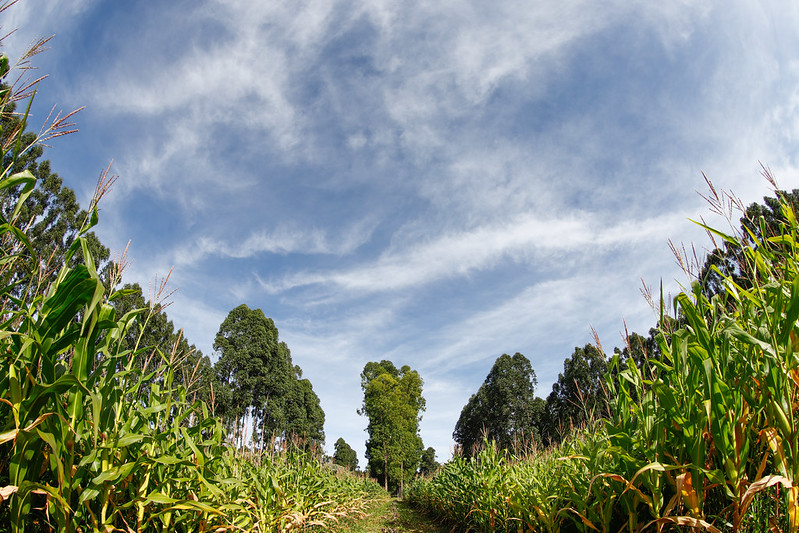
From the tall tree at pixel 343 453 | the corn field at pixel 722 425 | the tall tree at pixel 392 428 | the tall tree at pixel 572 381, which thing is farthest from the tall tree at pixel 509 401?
the corn field at pixel 722 425

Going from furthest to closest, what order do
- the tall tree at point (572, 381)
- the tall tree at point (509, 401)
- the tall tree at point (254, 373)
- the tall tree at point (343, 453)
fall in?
the tall tree at point (343, 453)
the tall tree at point (509, 401)
the tall tree at point (572, 381)
the tall tree at point (254, 373)

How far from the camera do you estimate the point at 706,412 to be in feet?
5.27

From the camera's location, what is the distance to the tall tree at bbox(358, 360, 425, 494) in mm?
26859

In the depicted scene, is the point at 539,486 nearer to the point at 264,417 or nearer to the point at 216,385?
the point at 216,385

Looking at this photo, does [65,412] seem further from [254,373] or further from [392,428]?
[392,428]

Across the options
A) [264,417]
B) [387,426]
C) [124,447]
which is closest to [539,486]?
[124,447]

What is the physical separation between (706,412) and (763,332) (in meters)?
0.40

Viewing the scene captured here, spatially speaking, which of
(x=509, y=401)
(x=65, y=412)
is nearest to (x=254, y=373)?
(x=509, y=401)

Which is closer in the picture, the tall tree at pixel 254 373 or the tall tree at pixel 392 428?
the tall tree at pixel 254 373

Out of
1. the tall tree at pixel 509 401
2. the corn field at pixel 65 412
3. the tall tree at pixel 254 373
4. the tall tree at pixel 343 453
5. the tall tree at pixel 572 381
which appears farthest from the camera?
the tall tree at pixel 343 453

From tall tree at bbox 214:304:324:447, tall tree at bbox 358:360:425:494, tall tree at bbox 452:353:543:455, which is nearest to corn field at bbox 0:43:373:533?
tall tree at bbox 214:304:324:447

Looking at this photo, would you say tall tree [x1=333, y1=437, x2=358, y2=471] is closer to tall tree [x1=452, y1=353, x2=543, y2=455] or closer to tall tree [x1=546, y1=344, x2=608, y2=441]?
tall tree [x1=452, y1=353, x2=543, y2=455]

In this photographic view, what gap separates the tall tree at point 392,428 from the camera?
26859mm

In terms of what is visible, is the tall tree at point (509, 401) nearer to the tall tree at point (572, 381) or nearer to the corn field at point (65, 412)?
the tall tree at point (572, 381)
